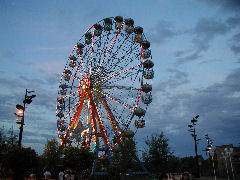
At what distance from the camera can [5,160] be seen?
17.8 meters

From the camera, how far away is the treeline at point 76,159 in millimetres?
17906

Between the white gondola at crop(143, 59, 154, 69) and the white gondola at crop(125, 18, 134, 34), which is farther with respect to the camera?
the white gondola at crop(125, 18, 134, 34)

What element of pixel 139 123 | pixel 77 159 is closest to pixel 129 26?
pixel 139 123

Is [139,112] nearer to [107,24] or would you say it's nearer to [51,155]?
[107,24]

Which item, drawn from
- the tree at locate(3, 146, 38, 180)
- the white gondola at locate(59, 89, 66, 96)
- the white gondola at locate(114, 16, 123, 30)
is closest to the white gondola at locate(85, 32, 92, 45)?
the white gondola at locate(114, 16, 123, 30)

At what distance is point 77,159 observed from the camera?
83.9ft

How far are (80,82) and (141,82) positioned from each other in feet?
27.6

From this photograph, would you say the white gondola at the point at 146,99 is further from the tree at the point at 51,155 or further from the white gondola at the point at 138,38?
the tree at the point at 51,155

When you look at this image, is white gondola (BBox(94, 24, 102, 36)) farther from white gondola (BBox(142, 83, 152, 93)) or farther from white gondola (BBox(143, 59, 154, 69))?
white gondola (BBox(142, 83, 152, 93))

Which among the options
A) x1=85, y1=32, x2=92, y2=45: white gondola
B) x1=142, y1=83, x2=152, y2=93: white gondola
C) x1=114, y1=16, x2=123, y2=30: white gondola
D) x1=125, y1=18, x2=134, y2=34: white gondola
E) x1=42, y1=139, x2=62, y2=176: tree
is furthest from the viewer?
x1=42, y1=139, x2=62, y2=176: tree

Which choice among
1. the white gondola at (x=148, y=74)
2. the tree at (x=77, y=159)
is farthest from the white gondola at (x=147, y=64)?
the tree at (x=77, y=159)

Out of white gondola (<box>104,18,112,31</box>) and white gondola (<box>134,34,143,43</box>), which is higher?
white gondola (<box>104,18,112,31</box>)

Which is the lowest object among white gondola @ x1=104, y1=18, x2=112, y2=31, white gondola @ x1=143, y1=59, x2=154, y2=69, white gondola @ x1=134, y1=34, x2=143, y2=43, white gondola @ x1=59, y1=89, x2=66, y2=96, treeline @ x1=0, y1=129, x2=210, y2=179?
treeline @ x1=0, y1=129, x2=210, y2=179

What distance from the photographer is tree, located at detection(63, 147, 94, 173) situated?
25.6 meters
